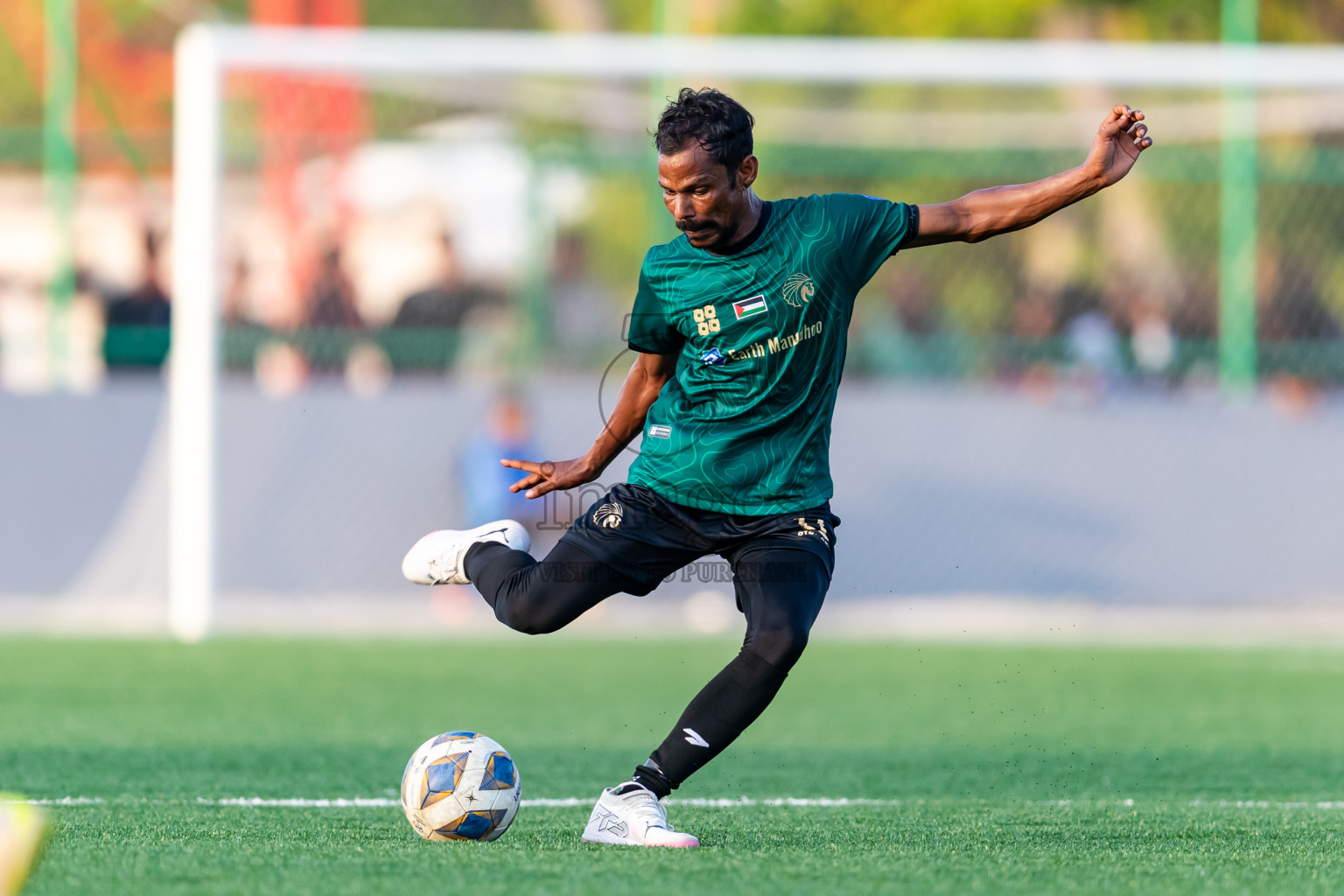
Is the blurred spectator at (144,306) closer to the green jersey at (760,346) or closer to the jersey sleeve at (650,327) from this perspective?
the jersey sleeve at (650,327)

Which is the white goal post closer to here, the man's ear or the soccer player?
the soccer player

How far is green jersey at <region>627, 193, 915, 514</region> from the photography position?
5102mm

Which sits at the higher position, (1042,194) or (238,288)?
(1042,194)

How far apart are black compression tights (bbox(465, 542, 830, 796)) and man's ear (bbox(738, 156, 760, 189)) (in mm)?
1001

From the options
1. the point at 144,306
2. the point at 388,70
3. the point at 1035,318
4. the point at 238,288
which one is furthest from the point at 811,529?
the point at 144,306

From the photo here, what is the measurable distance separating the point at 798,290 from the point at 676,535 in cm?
75

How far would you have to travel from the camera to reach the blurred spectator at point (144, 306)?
1427 centimetres

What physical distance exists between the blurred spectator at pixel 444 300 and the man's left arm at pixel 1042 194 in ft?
30.9

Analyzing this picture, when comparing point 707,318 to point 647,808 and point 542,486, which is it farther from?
point 647,808

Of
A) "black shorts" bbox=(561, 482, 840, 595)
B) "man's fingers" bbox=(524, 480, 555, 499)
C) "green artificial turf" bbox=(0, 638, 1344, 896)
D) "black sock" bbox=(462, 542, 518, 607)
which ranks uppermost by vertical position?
"man's fingers" bbox=(524, 480, 555, 499)

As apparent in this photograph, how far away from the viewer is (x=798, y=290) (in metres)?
5.12

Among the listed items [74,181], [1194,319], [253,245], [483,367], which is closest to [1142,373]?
[1194,319]

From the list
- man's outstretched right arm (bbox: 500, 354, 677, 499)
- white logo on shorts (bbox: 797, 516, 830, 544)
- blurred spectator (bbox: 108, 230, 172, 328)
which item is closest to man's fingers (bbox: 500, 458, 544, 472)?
man's outstretched right arm (bbox: 500, 354, 677, 499)

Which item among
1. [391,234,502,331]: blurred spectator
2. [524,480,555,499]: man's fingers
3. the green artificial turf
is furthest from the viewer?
[391,234,502,331]: blurred spectator
